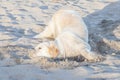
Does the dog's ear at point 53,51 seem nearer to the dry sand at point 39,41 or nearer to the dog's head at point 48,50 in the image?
the dog's head at point 48,50

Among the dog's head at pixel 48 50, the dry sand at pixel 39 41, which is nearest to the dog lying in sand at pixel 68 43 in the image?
the dog's head at pixel 48 50

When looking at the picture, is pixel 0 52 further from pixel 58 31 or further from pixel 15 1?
pixel 15 1

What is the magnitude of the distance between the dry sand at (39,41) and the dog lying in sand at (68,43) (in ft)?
0.54

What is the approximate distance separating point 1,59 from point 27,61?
16.2 inches

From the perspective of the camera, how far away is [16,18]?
8.84 metres

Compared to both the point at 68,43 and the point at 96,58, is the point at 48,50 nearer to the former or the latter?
the point at 68,43

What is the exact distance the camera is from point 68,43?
6434 millimetres

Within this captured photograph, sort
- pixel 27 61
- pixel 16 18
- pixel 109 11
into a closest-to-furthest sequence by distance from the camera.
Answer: pixel 27 61 → pixel 16 18 → pixel 109 11

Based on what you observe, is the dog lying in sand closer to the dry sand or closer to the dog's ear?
the dog's ear

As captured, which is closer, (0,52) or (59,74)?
(59,74)

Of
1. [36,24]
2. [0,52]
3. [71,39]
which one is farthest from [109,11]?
[0,52]

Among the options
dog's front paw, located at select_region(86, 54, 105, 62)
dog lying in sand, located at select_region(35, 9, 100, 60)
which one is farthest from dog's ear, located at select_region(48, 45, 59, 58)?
dog's front paw, located at select_region(86, 54, 105, 62)

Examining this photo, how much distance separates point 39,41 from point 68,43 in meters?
1.00

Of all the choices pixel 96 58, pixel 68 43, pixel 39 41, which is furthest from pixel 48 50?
pixel 39 41
